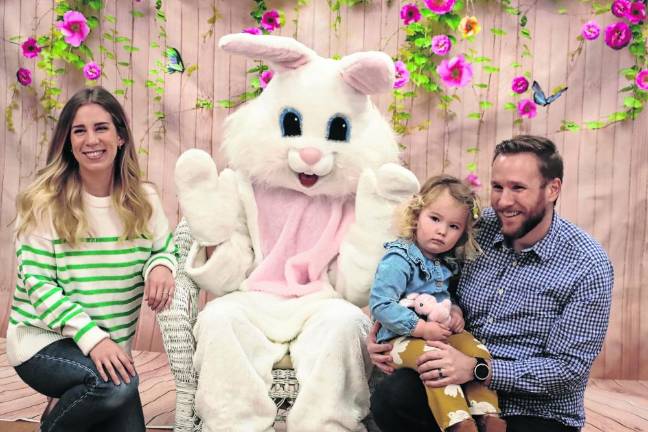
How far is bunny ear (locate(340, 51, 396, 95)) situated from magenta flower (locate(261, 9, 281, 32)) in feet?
3.43

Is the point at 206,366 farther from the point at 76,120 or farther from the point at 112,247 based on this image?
the point at 76,120

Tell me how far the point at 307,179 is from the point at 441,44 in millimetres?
1200

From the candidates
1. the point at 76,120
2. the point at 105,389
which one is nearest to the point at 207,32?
the point at 76,120

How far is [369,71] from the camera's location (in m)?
2.30

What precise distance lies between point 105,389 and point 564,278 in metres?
1.25

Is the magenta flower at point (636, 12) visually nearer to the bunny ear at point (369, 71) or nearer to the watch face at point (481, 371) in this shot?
the bunny ear at point (369, 71)

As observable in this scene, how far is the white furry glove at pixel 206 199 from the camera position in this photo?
7.64ft

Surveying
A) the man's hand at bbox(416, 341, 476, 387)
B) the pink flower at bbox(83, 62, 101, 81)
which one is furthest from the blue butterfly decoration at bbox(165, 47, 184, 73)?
the man's hand at bbox(416, 341, 476, 387)

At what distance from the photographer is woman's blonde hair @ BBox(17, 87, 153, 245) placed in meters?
2.04

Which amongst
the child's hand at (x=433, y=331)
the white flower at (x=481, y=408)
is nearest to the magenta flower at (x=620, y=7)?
the child's hand at (x=433, y=331)

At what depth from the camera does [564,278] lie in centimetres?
190

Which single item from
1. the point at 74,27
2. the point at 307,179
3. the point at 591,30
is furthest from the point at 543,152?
the point at 74,27

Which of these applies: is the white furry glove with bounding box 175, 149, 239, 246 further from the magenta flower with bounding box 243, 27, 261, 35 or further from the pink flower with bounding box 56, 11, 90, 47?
the pink flower with bounding box 56, 11, 90, 47

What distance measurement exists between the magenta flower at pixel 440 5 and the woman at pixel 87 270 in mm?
1597
